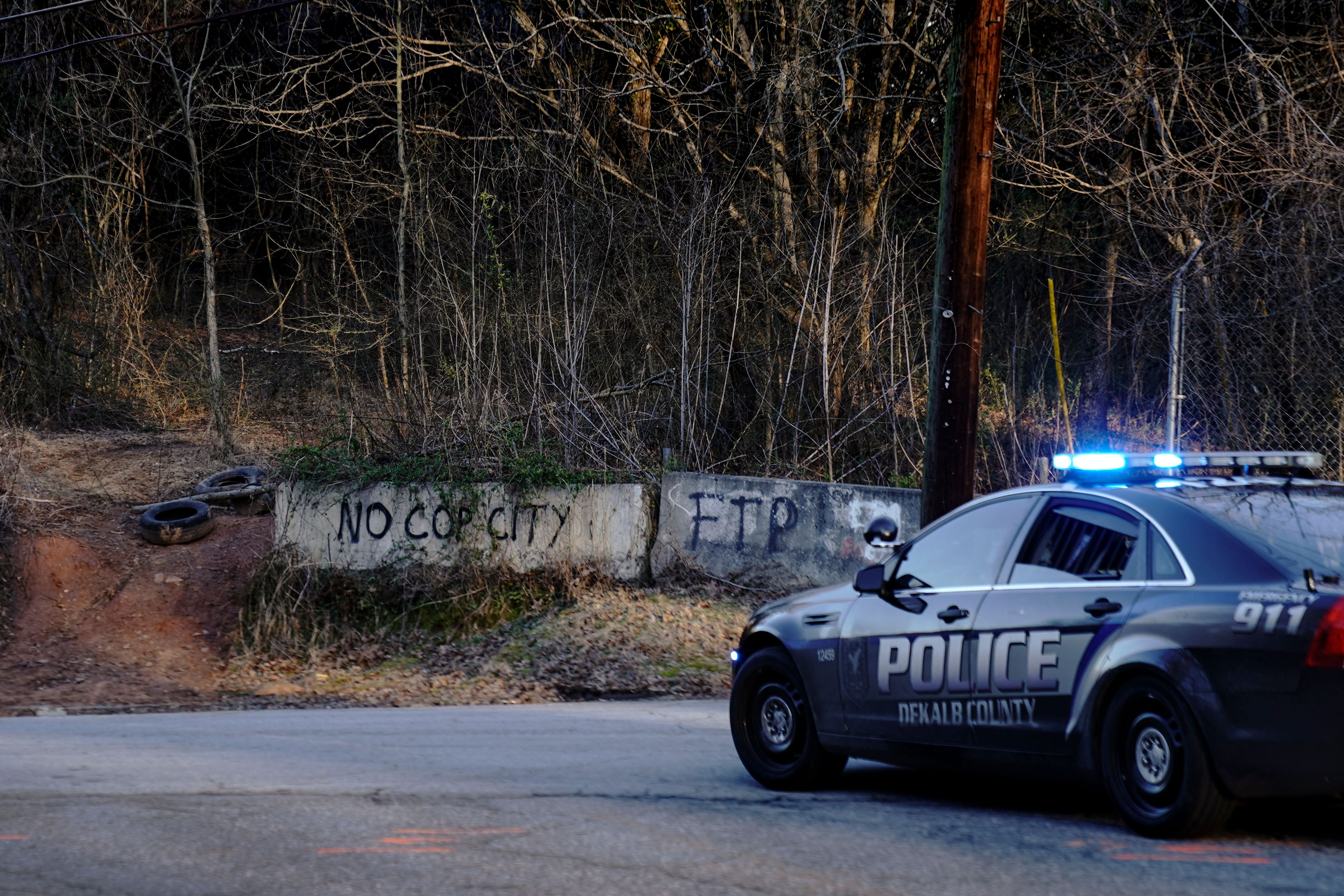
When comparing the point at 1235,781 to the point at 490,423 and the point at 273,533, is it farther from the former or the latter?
the point at 273,533

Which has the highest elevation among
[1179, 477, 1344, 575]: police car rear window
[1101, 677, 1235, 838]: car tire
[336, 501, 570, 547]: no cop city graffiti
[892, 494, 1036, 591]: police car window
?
[1179, 477, 1344, 575]: police car rear window

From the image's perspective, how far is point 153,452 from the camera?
66.5 ft

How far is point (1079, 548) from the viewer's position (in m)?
5.75

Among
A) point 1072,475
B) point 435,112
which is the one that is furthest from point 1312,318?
point 435,112

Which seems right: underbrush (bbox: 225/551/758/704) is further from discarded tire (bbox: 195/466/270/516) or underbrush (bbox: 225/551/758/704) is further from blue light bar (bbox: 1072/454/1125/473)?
blue light bar (bbox: 1072/454/1125/473)

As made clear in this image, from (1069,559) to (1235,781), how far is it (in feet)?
3.93

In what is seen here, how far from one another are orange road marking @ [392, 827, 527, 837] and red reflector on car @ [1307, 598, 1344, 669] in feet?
10.5

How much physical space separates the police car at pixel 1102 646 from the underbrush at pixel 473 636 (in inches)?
205

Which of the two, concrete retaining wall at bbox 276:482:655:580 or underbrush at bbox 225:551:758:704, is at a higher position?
concrete retaining wall at bbox 276:482:655:580

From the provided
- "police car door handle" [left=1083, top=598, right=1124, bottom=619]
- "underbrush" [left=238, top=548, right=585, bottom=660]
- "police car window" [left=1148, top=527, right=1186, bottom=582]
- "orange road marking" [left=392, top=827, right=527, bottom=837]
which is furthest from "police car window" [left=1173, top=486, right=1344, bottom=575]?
"underbrush" [left=238, top=548, right=585, bottom=660]

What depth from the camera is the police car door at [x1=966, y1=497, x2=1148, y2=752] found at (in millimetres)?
5473

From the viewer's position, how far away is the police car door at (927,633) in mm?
6039


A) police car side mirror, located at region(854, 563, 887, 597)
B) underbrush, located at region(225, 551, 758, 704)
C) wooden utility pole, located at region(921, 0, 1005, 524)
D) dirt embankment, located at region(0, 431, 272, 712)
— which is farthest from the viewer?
dirt embankment, located at region(0, 431, 272, 712)

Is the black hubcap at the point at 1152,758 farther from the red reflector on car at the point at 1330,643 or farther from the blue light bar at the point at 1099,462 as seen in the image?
the blue light bar at the point at 1099,462
